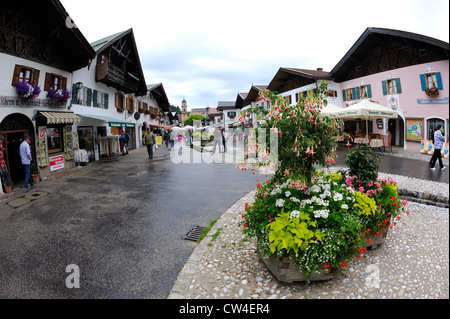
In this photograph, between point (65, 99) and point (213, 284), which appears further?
point (65, 99)

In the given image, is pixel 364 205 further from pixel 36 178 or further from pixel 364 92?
pixel 364 92

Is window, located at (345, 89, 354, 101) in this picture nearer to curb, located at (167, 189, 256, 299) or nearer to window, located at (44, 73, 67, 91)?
curb, located at (167, 189, 256, 299)

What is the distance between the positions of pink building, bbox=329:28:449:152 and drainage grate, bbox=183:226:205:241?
16.9 m

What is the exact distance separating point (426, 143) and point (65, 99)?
20.6 meters

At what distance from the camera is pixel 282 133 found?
3.55 m

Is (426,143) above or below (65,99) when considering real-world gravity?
below

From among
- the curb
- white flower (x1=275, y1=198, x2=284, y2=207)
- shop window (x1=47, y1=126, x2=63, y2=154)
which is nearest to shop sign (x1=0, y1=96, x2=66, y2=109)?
shop window (x1=47, y1=126, x2=63, y2=154)

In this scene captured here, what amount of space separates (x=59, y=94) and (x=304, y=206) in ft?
41.4

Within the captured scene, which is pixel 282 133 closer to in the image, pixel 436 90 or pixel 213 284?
pixel 213 284

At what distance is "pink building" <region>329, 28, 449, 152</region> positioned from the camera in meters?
15.4

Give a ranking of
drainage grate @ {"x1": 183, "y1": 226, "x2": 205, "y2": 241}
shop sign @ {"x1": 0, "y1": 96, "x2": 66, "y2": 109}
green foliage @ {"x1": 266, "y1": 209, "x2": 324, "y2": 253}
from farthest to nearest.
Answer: shop sign @ {"x1": 0, "y1": 96, "x2": 66, "y2": 109} → drainage grate @ {"x1": 183, "y1": 226, "x2": 205, "y2": 241} → green foliage @ {"x1": 266, "y1": 209, "x2": 324, "y2": 253}

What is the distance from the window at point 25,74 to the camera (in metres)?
9.59

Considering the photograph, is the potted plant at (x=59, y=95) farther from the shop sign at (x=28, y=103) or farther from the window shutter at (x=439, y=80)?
the window shutter at (x=439, y=80)
